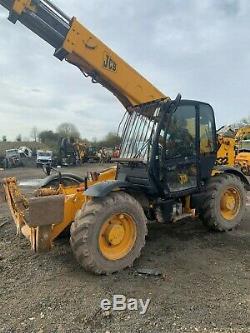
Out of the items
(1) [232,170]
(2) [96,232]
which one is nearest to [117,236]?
(2) [96,232]

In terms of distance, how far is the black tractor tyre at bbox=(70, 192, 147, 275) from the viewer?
4.66 metres

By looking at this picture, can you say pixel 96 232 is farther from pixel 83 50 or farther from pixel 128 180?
pixel 83 50

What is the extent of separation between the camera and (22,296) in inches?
168

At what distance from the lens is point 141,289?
4434 mm

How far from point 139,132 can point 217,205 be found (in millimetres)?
1989

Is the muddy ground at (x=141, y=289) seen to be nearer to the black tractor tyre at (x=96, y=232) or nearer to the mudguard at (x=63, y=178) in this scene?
the black tractor tyre at (x=96, y=232)

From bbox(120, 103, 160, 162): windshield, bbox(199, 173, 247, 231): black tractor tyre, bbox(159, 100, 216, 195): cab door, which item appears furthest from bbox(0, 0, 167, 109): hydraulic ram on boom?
bbox(199, 173, 247, 231): black tractor tyre

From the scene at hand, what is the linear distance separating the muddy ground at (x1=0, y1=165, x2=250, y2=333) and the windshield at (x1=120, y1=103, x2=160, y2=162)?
1573mm

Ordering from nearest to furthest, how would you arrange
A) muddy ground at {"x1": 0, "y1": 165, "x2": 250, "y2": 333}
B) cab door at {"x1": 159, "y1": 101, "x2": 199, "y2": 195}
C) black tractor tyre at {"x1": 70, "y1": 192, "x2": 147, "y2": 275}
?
muddy ground at {"x1": 0, "y1": 165, "x2": 250, "y2": 333}
black tractor tyre at {"x1": 70, "y1": 192, "x2": 147, "y2": 275}
cab door at {"x1": 159, "y1": 101, "x2": 199, "y2": 195}

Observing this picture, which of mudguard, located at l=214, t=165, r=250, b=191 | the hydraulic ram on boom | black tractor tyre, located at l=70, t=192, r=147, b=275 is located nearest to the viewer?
black tractor tyre, located at l=70, t=192, r=147, b=275

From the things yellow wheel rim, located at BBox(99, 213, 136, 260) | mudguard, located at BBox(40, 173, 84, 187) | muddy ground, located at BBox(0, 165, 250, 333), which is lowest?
muddy ground, located at BBox(0, 165, 250, 333)

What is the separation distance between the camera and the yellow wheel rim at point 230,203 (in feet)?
22.6

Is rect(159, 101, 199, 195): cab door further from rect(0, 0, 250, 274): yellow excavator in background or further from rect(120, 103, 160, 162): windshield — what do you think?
rect(120, 103, 160, 162): windshield

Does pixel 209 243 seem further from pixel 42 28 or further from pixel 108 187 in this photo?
pixel 42 28
